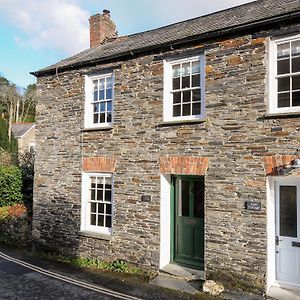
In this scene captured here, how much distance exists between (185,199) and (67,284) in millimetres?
3734

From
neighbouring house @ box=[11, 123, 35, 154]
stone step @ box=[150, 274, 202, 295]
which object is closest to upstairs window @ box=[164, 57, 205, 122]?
stone step @ box=[150, 274, 202, 295]

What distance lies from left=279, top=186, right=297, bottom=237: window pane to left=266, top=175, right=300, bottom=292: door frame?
5.9 inches

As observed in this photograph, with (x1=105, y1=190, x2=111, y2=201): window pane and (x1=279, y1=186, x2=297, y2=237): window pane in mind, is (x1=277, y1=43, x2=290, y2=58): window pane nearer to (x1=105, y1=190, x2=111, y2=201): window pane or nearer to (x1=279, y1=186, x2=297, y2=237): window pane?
(x1=279, y1=186, x2=297, y2=237): window pane

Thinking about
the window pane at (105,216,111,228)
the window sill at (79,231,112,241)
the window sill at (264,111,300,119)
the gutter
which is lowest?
the window sill at (79,231,112,241)

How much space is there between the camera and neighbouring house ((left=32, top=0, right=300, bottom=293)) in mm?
7797

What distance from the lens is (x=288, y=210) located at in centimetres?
785

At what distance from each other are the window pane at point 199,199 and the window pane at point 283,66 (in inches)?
132

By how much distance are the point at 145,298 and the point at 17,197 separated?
8.86 meters

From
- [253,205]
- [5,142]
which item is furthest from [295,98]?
[5,142]

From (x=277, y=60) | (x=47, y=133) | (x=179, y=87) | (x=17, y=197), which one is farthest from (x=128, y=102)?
(x=17, y=197)

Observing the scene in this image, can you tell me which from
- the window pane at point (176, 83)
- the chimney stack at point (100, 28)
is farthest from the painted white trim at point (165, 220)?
the chimney stack at point (100, 28)

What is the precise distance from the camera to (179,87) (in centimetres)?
935

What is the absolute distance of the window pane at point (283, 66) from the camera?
782 cm

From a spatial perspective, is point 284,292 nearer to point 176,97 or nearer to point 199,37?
point 176,97
